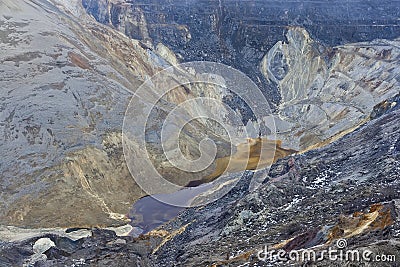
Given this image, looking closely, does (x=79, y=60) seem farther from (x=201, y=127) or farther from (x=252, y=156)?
(x=252, y=156)

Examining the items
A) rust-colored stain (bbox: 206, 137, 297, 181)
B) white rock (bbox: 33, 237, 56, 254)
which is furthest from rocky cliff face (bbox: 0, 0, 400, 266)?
rust-colored stain (bbox: 206, 137, 297, 181)

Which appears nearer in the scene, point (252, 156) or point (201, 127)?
point (252, 156)

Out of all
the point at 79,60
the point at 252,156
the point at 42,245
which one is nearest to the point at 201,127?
the point at 252,156

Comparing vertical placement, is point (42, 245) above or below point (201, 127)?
below

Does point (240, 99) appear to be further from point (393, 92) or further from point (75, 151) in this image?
point (75, 151)

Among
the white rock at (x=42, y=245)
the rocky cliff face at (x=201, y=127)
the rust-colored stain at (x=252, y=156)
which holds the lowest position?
the white rock at (x=42, y=245)

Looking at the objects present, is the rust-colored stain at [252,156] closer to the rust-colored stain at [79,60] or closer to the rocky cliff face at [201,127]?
the rocky cliff face at [201,127]

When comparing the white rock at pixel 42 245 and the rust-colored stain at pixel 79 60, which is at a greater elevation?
the rust-colored stain at pixel 79 60

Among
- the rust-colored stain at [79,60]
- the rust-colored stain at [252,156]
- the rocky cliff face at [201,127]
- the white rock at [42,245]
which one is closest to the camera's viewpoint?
the rocky cliff face at [201,127]

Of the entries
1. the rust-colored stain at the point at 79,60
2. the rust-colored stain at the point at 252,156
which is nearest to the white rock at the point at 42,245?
the rust-colored stain at the point at 252,156
